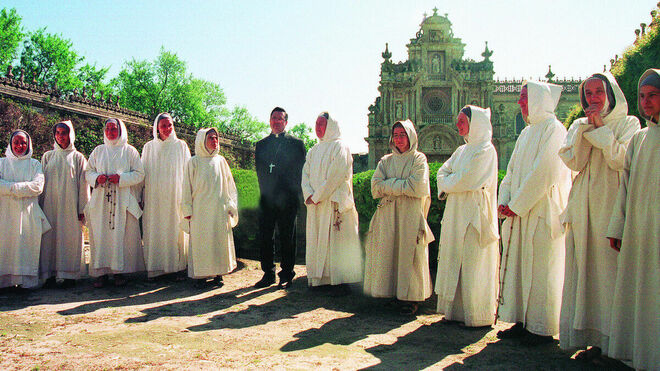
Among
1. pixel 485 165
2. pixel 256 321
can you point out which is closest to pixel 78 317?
pixel 256 321

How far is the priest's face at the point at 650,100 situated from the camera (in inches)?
129

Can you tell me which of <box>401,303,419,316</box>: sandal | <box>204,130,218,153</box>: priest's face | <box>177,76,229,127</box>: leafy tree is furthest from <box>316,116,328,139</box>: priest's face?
<box>177,76,229,127</box>: leafy tree

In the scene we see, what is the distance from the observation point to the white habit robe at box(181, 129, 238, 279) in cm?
672

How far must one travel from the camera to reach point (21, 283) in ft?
20.9

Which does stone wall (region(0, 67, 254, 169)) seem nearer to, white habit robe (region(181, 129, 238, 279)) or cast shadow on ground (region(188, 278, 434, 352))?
white habit robe (region(181, 129, 238, 279))

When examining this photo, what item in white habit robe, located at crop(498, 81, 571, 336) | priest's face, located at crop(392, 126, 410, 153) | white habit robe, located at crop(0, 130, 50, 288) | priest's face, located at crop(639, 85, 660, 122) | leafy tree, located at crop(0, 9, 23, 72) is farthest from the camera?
leafy tree, located at crop(0, 9, 23, 72)

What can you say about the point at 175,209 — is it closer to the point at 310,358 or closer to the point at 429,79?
the point at 310,358

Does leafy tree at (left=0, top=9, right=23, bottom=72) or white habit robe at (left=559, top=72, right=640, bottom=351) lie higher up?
leafy tree at (left=0, top=9, right=23, bottom=72)

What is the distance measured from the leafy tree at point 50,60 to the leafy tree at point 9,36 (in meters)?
2.16

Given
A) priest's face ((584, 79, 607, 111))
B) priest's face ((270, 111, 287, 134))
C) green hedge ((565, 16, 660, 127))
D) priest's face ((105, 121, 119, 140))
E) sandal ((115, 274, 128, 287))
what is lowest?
sandal ((115, 274, 128, 287))

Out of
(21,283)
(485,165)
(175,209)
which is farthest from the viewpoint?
(175,209)

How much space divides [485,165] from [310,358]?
8.63 ft

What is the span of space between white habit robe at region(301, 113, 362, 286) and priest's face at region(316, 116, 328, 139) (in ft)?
0.73

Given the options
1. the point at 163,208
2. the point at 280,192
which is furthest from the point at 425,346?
the point at 163,208
